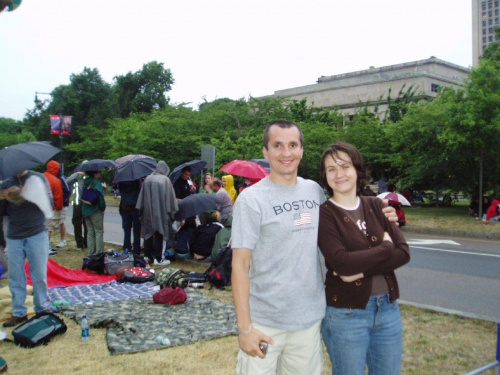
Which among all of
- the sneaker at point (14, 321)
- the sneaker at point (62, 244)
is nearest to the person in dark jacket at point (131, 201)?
the sneaker at point (62, 244)

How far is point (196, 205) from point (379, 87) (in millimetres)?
55417

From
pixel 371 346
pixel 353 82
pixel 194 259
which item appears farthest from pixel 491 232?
pixel 353 82

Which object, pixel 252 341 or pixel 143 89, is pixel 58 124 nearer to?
pixel 143 89

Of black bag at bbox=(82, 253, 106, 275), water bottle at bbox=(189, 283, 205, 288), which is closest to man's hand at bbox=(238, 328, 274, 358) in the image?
water bottle at bbox=(189, 283, 205, 288)

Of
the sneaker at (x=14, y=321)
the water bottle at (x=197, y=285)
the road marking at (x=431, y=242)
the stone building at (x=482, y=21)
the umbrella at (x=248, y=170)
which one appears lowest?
the road marking at (x=431, y=242)

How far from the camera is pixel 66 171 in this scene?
5394 centimetres

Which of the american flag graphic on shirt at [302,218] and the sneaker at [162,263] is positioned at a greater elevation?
the american flag graphic on shirt at [302,218]

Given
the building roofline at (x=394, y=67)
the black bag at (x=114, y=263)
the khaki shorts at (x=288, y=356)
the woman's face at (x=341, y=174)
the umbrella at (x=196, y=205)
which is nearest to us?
the khaki shorts at (x=288, y=356)

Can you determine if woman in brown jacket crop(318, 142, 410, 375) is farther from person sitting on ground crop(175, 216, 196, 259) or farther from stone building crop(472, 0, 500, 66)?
stone building crop(472, 0, 500, 66)

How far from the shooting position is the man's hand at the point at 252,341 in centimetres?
236

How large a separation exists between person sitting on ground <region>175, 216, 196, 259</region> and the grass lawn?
13.9 feet

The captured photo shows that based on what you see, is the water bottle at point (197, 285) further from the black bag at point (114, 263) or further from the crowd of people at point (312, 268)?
the crowd of people at point (312, 268)

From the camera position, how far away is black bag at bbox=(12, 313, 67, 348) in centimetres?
496

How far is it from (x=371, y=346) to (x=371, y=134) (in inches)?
977
